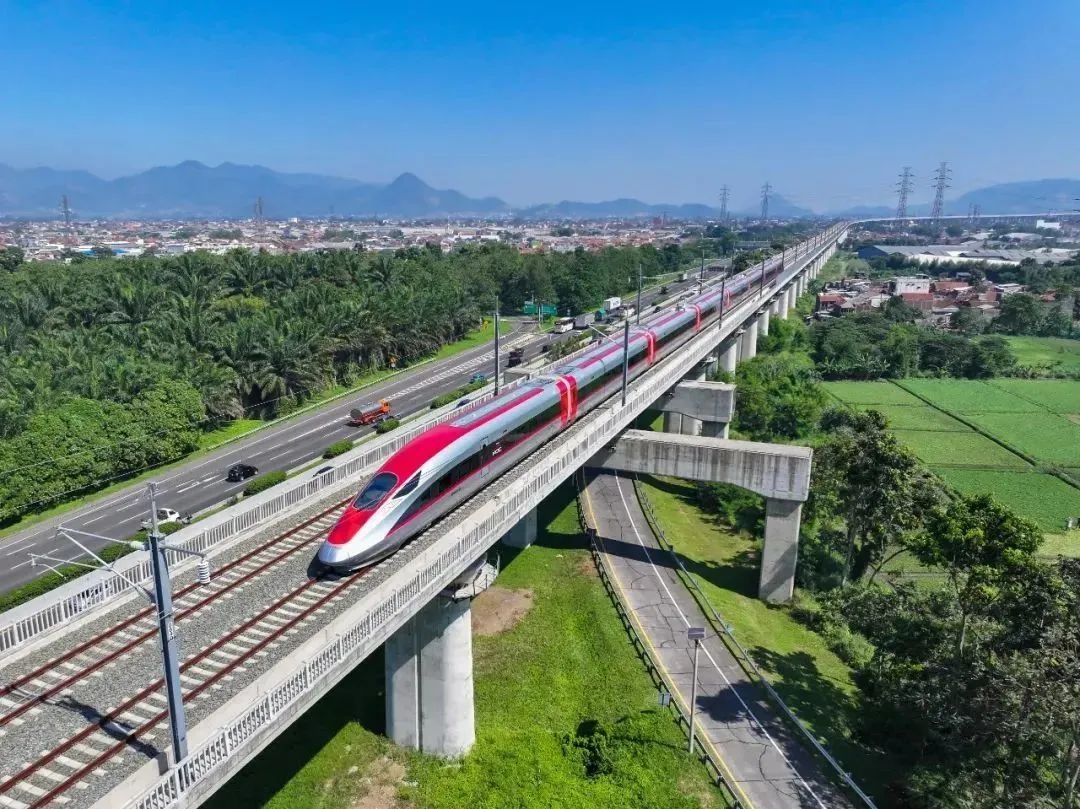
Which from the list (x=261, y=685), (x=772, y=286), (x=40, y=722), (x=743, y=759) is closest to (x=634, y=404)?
(x=743, y=759)

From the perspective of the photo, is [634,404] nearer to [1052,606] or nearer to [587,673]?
[587,673]

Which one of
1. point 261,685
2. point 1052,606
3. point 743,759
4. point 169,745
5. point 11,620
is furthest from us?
point 743,759

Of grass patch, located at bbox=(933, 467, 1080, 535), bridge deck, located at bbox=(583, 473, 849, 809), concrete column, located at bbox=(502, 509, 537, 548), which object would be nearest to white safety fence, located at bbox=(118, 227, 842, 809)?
concrete column, located at bbox=(502, 509, 537, 548)

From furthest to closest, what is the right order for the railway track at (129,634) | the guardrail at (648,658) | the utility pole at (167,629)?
the guardrail at (648,658), the railway track at (129,634), the utility pole at (167,629)

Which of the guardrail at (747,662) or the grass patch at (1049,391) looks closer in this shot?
the guardrail at (747,662)

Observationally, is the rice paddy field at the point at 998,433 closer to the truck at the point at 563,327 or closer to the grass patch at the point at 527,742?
the grass patch at the point at 527,742

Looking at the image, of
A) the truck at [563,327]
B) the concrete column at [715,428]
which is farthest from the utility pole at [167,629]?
the truck at [563,327]
